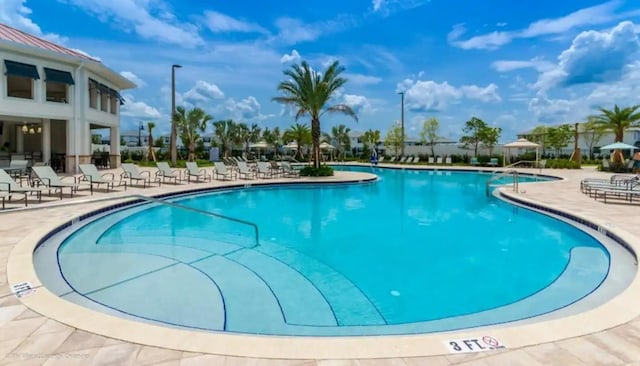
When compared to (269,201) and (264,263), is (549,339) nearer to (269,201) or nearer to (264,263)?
(264,263)

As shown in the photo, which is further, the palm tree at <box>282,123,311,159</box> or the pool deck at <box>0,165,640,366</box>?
the palm tree at <box>282,123,311,159</box>

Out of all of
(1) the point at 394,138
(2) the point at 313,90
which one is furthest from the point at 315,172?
(1) the point at 394,138

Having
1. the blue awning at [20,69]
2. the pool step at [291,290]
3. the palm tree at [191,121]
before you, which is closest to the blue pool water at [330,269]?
the pool step at [291,290]

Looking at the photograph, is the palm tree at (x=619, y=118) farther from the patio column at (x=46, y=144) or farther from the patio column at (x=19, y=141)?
the patio column at (x=19, y=141)

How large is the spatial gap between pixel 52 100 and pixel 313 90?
13039 millimetres

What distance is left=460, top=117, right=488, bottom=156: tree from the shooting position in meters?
36.4

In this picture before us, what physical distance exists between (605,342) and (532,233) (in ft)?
20.0

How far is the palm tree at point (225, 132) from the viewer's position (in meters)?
43.2

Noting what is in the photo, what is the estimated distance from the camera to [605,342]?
10.0 feet

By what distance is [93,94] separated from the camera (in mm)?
20297

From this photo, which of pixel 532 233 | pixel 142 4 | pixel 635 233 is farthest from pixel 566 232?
pixel 142 4

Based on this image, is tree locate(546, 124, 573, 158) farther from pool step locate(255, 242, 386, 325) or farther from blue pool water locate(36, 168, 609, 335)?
pool step locate(255, 242, 386, 325)

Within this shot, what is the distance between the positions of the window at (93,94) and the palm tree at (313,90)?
8889 millimetres

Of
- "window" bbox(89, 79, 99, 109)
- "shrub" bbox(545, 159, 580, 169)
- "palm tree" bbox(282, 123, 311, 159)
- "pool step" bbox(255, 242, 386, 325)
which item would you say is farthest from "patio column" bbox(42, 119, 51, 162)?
"shrub" bbox(545, 159, 580, 169)
